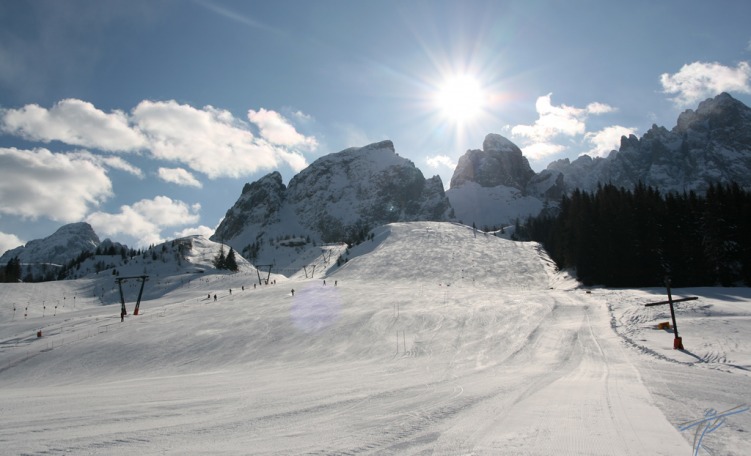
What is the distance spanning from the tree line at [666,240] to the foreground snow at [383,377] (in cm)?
1457

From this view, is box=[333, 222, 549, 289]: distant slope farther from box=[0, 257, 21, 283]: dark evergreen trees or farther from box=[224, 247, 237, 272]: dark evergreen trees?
box=[0, 257, 21, 283]: dark evergreen trees

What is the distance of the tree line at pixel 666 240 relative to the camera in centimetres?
5000

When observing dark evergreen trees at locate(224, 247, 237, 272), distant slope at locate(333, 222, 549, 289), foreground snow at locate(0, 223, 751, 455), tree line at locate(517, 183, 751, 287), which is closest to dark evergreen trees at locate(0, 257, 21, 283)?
dark evergreen trees at locate(224, 247, 237, 272)

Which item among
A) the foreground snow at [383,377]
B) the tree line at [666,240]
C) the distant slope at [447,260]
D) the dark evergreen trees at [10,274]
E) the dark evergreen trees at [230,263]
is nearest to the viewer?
the foreground snow at [383,377]

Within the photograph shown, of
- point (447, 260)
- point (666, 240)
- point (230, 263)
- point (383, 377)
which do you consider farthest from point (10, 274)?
point (666, 240)

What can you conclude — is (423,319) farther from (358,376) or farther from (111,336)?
(111,336)

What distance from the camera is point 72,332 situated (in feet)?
116

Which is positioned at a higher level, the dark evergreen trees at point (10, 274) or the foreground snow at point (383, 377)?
the dark evergreen trees at point (10, 274)

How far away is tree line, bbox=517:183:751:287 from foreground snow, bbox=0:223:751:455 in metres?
14.6

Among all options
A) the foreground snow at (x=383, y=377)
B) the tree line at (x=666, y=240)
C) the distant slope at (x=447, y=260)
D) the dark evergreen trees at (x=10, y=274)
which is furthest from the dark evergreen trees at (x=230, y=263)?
the tree line at (x=666, y=240)

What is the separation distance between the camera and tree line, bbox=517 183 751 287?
50000 millimetres

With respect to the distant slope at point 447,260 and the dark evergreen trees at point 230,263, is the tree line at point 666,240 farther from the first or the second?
the dark evergreen trees at point 230,263

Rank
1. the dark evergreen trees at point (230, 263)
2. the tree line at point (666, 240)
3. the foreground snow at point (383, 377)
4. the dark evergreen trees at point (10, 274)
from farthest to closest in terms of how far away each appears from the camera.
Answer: the dark evergreen trees at point (10, 274) < the dark evergreen trees at point (230, 263) < the tree line at point (666, 240) < the foreground snow at point (383, 377)

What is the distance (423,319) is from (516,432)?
81.1 feet
